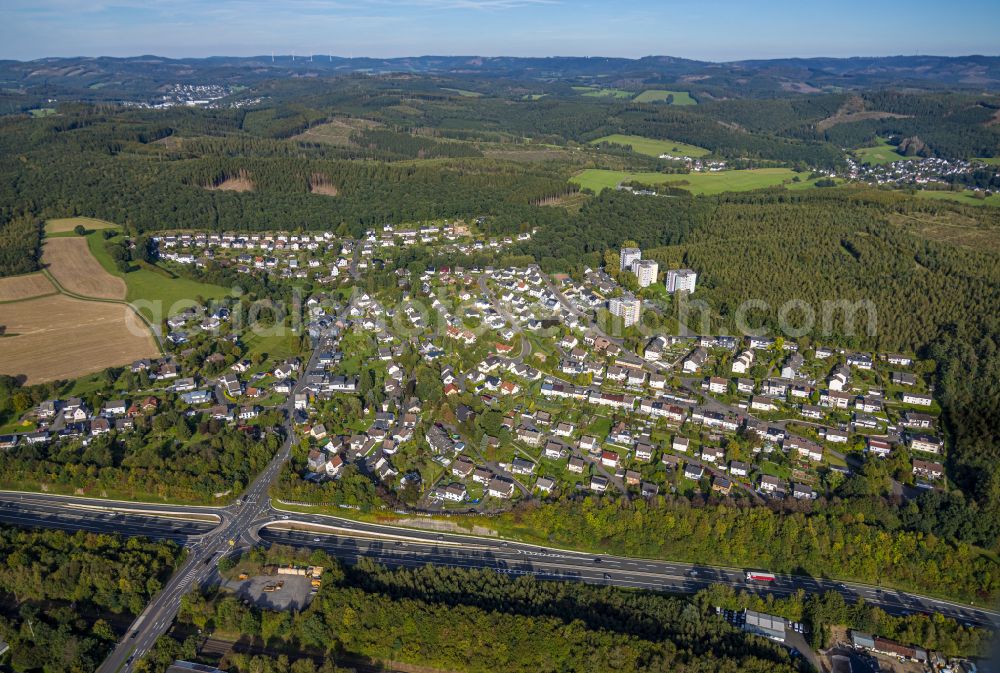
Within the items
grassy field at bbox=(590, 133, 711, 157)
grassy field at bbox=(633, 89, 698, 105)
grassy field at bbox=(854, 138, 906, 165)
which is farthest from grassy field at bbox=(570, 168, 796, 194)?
grassy field at bbox=(633, 89, 698, 105)

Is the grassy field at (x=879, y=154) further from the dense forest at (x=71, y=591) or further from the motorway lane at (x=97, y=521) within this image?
the dense forest at (x=71, y=591)

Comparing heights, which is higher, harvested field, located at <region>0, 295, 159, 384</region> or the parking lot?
harvested field, located at <region>0, 295, 159, 384</region>

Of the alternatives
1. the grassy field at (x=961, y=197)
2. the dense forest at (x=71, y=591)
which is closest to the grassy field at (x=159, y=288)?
the dense forest at (x=71, y=591)

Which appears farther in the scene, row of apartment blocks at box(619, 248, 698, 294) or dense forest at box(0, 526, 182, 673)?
row of apartment blocks at box(619, 248, 698, 294)

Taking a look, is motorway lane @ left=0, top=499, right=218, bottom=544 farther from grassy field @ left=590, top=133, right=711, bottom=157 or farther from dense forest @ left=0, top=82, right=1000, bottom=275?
grassy field @ left=590, top=133, right=711, bottom=157

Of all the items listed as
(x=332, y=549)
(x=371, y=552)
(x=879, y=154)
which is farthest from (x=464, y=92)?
(x=371, y=552)


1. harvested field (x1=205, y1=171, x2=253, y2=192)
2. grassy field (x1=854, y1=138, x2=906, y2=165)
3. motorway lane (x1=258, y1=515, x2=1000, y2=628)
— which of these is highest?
grassy field (x1=854, y1=138, x2=906, y2=165)

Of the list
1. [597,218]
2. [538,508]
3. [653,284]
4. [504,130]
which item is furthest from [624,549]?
[504,130]
